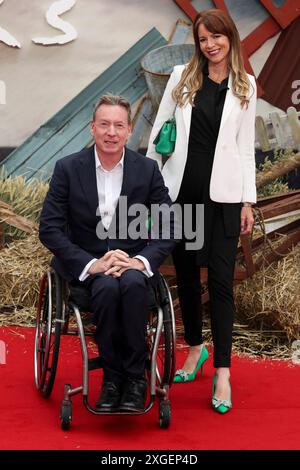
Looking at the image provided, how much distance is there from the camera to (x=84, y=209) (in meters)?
3.57

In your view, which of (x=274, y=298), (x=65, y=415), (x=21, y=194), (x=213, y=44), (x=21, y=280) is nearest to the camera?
(x=65, y=415)

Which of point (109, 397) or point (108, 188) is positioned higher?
point (108, 188)

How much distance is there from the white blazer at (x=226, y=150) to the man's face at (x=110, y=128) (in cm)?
26

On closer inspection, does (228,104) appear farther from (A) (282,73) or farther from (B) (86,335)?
(A) (282,73)

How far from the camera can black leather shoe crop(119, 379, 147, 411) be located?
132 inches

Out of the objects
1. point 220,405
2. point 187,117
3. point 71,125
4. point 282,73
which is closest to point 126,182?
point 187,117

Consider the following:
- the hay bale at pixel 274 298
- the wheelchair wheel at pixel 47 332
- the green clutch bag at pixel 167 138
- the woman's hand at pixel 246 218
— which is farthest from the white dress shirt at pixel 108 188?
the hay bale at pixel 274 298

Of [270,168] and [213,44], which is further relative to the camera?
[270,168]

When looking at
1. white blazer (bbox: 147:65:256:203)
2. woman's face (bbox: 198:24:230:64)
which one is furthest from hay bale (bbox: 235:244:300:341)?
woman's face (bbox: 198:24:230:64)

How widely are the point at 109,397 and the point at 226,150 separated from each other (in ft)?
3.51

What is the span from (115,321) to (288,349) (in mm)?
1530

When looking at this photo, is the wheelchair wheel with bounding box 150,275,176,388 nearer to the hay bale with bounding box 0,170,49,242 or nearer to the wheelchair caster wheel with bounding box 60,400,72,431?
the wheelchair caster wheel with bounding box 60,400,72,431

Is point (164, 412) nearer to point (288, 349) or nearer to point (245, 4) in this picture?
point (288, 349)

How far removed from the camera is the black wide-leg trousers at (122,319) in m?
3.35
